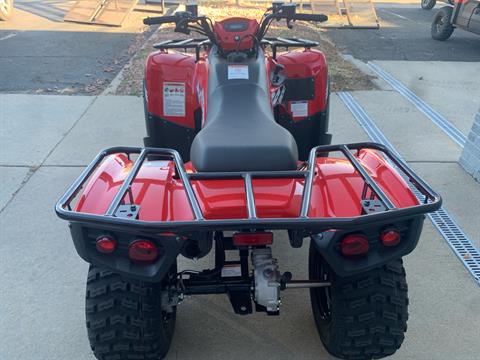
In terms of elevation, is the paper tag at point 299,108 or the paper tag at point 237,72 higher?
the paper tag at point 237,72

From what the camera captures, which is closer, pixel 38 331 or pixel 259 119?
pixel 259 119

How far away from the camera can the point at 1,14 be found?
11.4 m

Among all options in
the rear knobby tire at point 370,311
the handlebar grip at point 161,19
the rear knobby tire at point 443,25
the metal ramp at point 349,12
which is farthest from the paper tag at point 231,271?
the metal ramp at point 349,12

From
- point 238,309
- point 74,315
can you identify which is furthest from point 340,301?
point 74,315

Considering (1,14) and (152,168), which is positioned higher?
(152,168)

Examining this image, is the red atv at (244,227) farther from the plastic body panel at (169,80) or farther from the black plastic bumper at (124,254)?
the plastic body panel at (169,80)

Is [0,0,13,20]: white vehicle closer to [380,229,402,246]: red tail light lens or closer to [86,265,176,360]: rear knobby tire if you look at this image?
[86,265,176,360]: rear knobby tire

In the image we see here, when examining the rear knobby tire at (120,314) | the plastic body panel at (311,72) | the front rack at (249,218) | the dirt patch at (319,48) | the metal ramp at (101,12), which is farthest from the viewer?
the metal ramp at (101,12)

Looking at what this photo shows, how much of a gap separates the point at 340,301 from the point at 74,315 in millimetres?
1526

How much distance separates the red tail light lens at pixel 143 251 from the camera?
5.89 ft

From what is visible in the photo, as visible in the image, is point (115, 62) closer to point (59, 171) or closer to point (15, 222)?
point (59, 171)

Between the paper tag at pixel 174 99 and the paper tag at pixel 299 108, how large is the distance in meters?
0.83

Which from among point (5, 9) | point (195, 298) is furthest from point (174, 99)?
point (5, 9)

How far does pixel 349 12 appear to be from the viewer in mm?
→ 12234
